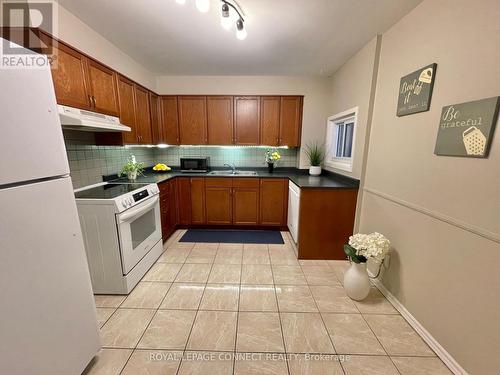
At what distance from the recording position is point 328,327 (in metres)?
1.59

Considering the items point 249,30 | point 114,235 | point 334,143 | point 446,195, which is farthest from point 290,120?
point 114,235

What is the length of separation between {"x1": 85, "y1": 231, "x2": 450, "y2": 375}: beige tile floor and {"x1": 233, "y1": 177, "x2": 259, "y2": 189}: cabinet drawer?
4.29 ft

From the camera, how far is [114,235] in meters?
1.78

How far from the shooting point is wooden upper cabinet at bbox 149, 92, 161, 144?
3204 mm

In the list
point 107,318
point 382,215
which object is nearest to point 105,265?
point 107,318

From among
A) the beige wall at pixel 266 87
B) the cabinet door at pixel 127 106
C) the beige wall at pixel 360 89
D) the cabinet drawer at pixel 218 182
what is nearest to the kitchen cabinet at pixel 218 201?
the cabinet drawer at pixel 218 182

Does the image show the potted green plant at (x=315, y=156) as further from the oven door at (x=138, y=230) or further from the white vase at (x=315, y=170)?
the oven door at (x=138, y=230)

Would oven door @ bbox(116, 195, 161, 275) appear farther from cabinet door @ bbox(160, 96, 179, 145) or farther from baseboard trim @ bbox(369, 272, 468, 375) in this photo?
baseboard trim @ bbox(369, 272, 468, 375)

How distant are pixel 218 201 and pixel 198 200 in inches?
12.8

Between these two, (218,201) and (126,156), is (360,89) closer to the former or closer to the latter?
(218,201)

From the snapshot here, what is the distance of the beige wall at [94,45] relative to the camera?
1.72 metres

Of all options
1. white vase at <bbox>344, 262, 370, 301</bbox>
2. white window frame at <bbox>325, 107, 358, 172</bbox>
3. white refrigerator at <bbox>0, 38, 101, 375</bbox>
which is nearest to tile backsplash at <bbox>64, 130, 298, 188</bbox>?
white window frame at <bbox>325, 107, 358, 172</bbox>

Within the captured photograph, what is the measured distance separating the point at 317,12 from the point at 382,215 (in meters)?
1.91

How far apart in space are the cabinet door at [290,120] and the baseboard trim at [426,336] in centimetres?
239
